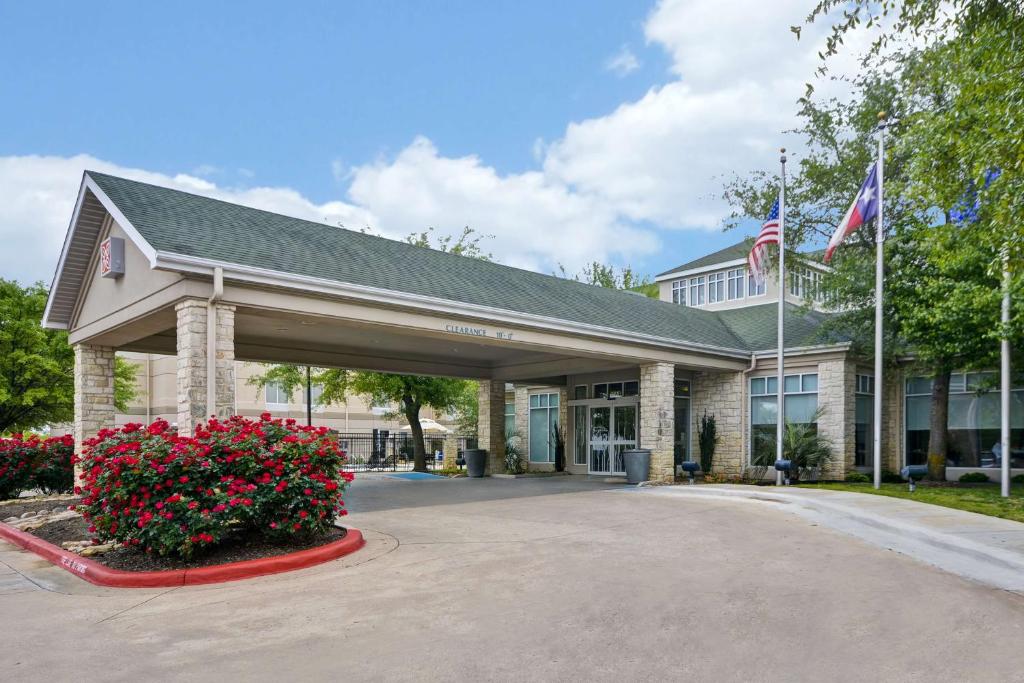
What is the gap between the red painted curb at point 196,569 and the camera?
8305mm

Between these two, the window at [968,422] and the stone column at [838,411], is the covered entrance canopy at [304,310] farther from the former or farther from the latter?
the window at [968,422]

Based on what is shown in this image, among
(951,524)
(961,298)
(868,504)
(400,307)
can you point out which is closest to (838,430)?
(961,298)

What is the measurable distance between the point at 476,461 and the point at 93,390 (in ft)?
37.4

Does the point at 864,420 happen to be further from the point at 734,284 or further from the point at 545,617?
the point at 545,617

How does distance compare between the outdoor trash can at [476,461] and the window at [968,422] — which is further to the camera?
the outdoor trash can at [476,461]

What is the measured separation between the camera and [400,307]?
47.4 feet

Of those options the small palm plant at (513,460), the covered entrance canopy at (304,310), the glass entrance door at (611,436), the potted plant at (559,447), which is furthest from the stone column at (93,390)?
the potted plant at (559,447)

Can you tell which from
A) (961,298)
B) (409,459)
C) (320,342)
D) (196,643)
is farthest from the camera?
(409,459)

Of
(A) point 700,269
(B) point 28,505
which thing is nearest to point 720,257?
(A) point 700,269

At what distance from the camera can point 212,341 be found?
1180 centimetres

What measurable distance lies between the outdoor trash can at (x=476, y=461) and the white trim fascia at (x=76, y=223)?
1182 cm

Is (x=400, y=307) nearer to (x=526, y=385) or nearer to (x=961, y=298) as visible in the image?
(x=961, y=298)

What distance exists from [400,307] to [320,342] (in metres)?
5.78

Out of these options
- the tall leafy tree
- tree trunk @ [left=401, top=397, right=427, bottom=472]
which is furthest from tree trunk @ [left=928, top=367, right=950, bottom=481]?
tree trunk @ [left=401, top=397, right=427, bottom=472]
